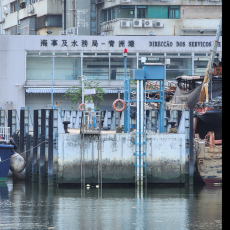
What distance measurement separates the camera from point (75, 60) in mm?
54656

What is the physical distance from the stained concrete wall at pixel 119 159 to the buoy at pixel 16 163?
4.94 metres

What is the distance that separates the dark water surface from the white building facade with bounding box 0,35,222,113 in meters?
24.9

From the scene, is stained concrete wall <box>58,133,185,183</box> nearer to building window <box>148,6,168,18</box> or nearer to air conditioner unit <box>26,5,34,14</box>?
building window <box>148,6,168,18</box>

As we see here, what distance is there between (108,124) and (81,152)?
15.4 m

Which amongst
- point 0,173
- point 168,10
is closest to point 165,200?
point 0,173

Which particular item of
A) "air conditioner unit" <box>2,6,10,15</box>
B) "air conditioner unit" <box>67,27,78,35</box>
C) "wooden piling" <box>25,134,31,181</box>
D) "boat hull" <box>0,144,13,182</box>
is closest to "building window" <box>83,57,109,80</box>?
"air conditioner unit" <box>67,27,78,35</box>

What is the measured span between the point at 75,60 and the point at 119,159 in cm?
2932

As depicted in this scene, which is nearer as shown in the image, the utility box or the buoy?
the utility box

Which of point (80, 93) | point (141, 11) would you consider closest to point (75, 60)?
point (80, 93)

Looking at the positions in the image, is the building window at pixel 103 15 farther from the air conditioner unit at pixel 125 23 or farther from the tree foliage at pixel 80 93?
the tree foliage at pixel 80 93

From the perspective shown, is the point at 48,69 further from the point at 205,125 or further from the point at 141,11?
the point at 205,125

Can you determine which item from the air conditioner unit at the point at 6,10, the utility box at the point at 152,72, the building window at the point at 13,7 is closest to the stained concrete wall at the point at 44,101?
the utility box at the point at 152,72

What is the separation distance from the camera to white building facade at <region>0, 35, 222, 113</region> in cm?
5331

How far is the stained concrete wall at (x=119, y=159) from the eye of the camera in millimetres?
26625
